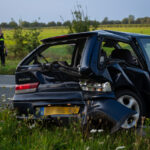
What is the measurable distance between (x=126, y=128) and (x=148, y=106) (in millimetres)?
833

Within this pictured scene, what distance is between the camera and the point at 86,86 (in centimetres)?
391

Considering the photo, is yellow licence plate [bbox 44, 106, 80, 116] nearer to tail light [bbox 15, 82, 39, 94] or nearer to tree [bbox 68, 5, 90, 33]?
tail light [bbox 15, 82, 39, 94]

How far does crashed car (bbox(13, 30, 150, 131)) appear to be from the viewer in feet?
12.5

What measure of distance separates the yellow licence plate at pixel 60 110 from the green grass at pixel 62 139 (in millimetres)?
193

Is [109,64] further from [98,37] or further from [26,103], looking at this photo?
[26,103]

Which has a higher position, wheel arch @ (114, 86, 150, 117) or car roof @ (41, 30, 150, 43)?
car roof @ (41, 30, 150, 43)

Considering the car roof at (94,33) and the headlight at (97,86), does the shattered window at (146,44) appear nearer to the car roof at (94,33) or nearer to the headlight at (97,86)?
the car roof at (94,33)

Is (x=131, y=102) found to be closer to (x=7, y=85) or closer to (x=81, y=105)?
(x=81, y=105)

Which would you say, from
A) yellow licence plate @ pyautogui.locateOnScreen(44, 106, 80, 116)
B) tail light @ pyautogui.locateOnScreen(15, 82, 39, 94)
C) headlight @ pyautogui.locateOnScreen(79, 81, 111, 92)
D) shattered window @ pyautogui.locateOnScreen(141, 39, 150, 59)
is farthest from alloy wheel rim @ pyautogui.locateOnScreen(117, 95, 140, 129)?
tail light @ pyautogui.locateOnScreen(15, 82, 39, 94)

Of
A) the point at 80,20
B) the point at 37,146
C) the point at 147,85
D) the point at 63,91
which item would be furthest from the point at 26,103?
the point at 80,20

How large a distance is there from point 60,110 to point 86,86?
499mm

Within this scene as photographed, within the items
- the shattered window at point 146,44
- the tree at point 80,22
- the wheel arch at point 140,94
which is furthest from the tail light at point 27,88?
the tree at point 80,22

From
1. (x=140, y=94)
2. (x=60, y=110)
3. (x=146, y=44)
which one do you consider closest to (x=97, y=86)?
(x=60, y=110)

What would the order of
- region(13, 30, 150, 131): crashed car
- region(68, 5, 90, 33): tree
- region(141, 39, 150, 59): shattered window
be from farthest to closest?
region(68, 5, 90, 33): tree, region(141, 39, 150, 59): shattered window, region(13, 30, 150, 131): crashed car
